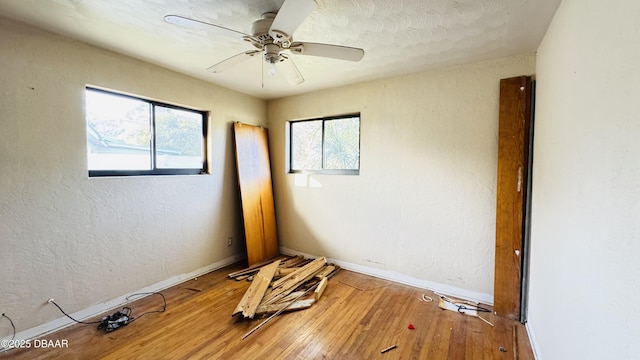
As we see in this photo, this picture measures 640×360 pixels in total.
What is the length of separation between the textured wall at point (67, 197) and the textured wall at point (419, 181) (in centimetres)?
186

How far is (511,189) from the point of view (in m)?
2.29

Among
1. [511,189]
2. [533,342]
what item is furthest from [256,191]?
[533,342]

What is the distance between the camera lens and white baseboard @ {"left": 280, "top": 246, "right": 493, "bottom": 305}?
2.57 m

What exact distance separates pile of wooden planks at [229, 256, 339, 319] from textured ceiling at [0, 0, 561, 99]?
7.81 ft

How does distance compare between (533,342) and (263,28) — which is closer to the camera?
(263,28)

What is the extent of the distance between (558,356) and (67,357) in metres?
3.17

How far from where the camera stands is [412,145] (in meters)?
2.87

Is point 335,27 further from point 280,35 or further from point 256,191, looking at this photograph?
point 256,191

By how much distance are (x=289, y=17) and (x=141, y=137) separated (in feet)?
7.28

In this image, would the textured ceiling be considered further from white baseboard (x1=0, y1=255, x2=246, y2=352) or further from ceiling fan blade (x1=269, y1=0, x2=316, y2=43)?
white baseboard (x1=0, y1=255, x2=246, y2=352)

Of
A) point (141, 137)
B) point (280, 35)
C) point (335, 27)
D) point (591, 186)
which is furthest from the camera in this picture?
point (141, 137)

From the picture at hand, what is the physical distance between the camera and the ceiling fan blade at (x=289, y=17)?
1.28 meters

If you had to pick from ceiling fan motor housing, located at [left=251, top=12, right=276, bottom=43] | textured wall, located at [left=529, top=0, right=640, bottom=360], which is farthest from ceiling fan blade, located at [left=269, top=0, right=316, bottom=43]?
textured wall, located at [left=529, top=0, right=640, bottom=360]

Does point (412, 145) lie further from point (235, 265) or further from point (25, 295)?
point (25, 295)
